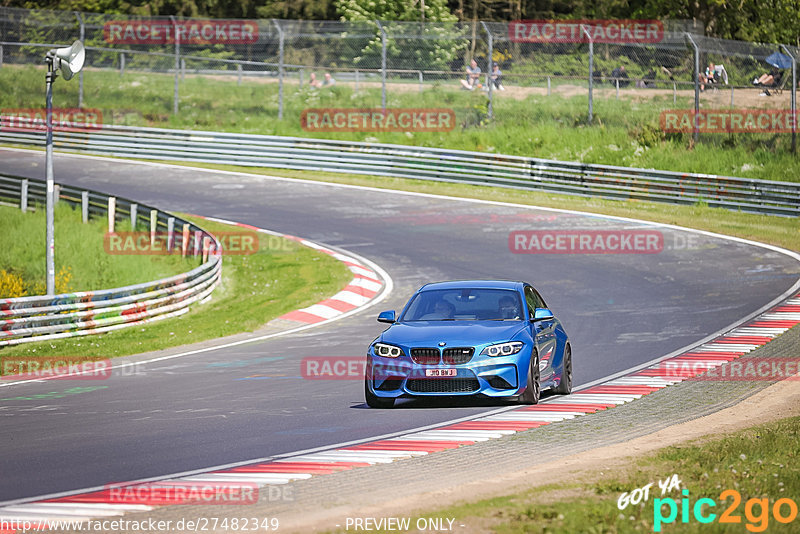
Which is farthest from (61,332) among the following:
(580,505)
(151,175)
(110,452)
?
(151,175)

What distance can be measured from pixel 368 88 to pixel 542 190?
8.18 m

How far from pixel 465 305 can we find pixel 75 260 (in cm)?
1584

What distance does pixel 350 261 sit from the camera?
26203mm

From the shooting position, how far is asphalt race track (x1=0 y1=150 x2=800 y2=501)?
1084 cm

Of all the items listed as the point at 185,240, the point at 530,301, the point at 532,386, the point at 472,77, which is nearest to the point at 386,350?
the point at 532,386

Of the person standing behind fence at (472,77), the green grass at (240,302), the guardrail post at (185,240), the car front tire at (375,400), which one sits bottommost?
the green grass at (240,302)

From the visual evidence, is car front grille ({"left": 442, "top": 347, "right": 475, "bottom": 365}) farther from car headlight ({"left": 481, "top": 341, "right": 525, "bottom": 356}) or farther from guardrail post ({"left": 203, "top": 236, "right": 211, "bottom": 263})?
guardrail post ({"left": 203, "top": 236, "right": 211, "bottom": 263})

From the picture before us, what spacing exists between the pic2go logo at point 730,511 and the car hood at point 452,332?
155 inches

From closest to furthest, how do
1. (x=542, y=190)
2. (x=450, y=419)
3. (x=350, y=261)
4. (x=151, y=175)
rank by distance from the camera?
(x=450, y=419)
(x=350, y=261)
(x=542, y=190)
(x=151, y=175)

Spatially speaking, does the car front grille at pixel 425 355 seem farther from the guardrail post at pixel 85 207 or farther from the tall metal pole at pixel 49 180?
the guardrail post at pixel 85 207

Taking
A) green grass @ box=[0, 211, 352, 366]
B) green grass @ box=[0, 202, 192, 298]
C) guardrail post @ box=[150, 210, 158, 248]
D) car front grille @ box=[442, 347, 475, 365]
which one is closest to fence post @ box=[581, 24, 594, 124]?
green grass @ box=[0, 211, 352, 366]

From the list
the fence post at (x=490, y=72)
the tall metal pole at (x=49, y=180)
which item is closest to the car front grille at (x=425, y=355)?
the tall metal pole at (x=49, y=180)

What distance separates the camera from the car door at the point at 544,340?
41.0ft

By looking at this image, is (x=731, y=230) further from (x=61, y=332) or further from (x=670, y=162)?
(x=61, y=332)
